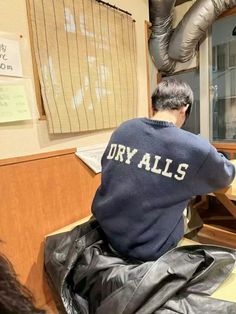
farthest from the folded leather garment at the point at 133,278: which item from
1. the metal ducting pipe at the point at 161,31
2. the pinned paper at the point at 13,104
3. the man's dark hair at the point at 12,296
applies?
the metal ducting pipe at the point at 161,31

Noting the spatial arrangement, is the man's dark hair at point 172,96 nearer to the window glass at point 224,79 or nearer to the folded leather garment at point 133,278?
the folded leather garment at point 133,278

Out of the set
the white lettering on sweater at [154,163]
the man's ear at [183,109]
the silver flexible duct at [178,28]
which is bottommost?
the white lettering on sweater at [154,163]

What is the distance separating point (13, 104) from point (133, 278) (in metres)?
0.96

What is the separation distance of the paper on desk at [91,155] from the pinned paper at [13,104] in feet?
1.36

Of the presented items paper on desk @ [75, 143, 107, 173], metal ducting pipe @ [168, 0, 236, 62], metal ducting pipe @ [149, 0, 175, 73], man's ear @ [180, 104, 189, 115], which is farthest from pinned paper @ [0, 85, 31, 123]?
metal ducting pipe @ [168, 0, 236, 62]

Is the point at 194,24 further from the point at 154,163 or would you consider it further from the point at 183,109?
the point at 154,163

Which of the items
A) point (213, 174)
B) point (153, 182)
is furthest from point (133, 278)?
point (213, 174)

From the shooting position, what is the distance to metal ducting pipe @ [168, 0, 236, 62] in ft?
7.13

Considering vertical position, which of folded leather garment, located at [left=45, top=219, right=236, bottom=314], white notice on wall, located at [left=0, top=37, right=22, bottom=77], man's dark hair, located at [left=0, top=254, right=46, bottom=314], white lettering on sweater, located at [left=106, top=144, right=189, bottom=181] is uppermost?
white notice on wall, located at [left=0, top=37, right=22, bottom=77]

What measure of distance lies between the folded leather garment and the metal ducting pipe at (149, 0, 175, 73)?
1.92 meters

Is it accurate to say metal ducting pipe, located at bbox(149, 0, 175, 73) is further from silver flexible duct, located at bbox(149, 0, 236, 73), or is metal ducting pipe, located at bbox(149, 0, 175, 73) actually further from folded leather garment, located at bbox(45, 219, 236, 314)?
folded leather garment, located at bbox(45, 219, 236, 314)

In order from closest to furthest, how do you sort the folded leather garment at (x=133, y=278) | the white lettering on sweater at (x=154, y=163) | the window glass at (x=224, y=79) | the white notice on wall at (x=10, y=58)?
the folded leather garment at (x=133, y=278) < the white lettering on sweater at (x=154, y=163) < the white notice on wall at (x=10, y=58) < the window glass at (x=224, y=79)

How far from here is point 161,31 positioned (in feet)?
7.70

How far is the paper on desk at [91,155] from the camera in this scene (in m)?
1.61
